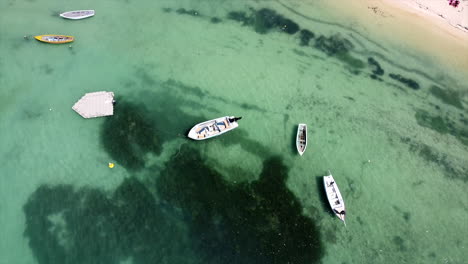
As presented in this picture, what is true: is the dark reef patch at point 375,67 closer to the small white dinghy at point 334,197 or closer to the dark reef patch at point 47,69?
the small white dinghy at point 334,197

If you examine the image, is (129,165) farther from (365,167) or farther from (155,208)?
(365,167)

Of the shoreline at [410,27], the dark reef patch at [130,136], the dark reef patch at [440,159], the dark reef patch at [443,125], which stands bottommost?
the dark reef patch at [130,136]

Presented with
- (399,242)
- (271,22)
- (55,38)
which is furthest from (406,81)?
(55,38)

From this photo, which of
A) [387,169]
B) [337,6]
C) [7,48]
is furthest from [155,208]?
[337,6]

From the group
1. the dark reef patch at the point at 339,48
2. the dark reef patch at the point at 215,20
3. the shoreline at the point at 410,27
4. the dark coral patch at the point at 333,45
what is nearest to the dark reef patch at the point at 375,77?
the dark reef patch at the point at 339,48

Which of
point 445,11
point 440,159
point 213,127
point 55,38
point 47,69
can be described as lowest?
point 213,127

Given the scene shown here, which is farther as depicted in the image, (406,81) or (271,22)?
(271,22)

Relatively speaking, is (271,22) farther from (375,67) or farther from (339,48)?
(375,67)

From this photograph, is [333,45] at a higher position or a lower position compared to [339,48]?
higher
